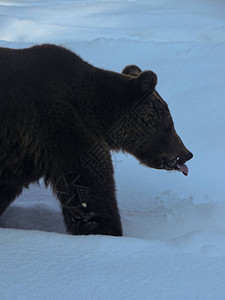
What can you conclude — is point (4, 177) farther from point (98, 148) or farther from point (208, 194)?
point (208, 194)

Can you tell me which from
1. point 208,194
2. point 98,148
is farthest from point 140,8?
point 98,148

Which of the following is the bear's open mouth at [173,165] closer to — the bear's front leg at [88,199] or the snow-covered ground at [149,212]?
the snow-covered ground at [149,212]

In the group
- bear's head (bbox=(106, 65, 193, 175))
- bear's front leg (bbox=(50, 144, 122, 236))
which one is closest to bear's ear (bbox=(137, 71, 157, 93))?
bear's head (bbox=(106, 65, 193, 175))

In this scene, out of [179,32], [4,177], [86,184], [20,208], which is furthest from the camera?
[179,32]

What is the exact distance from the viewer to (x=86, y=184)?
2.70 m

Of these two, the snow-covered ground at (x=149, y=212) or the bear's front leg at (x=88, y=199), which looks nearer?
the snow-covered ground at (x=149, y=212)

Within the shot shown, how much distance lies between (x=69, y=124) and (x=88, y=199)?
0.47 metres

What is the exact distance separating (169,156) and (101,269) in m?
1.52

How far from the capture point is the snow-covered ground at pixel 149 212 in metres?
1.86

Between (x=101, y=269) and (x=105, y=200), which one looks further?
(x=105, y=200)

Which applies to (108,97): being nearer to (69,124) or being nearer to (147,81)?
(147,81)

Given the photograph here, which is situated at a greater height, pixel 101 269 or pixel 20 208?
pixel 101 269

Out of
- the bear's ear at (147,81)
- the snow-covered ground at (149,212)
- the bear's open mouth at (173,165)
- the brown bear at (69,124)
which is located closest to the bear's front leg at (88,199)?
the brown bear at (69,124)

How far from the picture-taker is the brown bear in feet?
8.88
